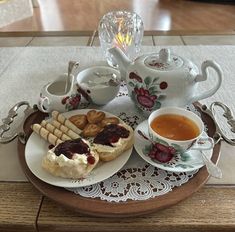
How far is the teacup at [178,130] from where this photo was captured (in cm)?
51

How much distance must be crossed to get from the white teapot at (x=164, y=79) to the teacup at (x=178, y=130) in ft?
0.10

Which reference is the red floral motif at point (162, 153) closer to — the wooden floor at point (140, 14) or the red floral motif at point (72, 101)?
the red floral motif at point (72, 101)

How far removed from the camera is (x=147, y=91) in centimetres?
59

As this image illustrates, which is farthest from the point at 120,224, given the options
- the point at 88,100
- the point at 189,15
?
the point at 189,15

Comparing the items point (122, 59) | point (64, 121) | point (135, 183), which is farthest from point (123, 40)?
point (135, 183)

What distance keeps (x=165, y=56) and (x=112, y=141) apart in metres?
0.20

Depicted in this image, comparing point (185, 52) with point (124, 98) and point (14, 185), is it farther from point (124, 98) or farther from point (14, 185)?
point (14, 185)

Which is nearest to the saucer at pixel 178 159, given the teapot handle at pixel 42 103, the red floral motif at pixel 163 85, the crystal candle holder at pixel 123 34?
the red floral motif at pixel 163 85

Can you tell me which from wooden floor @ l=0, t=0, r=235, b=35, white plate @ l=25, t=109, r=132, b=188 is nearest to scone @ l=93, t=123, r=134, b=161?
white plate @ l=25, t=109, r=132, b=188

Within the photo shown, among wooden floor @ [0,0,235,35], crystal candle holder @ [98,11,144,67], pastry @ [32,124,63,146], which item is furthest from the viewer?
wooden floor @ [0,0,235,35]

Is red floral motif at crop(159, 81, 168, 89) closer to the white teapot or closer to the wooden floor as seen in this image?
the white teapot

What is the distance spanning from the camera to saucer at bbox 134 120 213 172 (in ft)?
1.66

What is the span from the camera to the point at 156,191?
481mm

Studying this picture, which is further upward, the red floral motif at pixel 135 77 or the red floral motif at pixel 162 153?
the red floral motif at pixel 135 77
